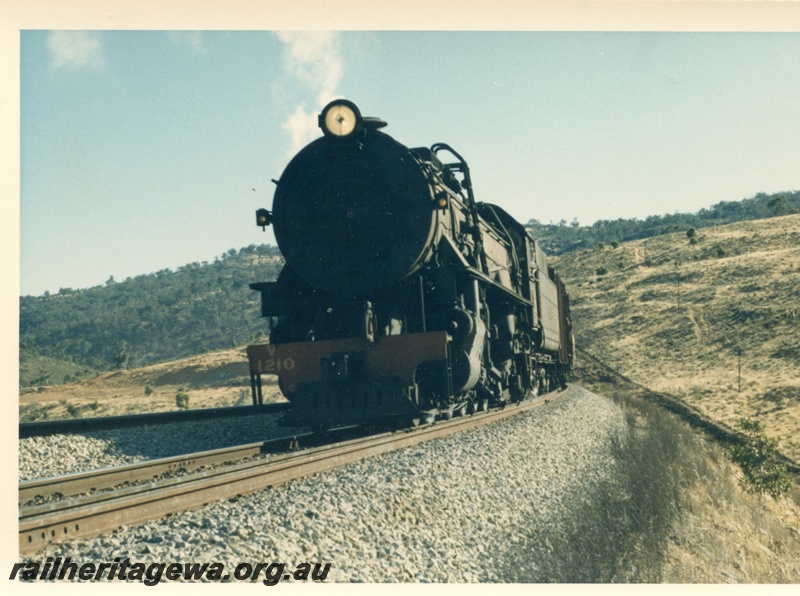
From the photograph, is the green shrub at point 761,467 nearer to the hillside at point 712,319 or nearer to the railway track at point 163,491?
the hillside at point 712,319

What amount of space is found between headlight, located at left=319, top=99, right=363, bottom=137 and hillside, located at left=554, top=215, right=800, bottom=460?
1740cm

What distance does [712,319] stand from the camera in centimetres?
3678

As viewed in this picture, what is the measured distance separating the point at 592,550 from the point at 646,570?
652mm

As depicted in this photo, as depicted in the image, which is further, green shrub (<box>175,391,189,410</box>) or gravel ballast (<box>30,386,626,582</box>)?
green shrub (<box>175,391,189,410</box>)

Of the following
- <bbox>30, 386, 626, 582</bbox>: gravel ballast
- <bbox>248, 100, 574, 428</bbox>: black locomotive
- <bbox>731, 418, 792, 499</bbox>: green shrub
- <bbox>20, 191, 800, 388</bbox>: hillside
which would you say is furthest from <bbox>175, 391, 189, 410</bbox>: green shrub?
<bbox>30, 386, 626, 582</bbox>: gravel ballast

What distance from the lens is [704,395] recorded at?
27312 mm

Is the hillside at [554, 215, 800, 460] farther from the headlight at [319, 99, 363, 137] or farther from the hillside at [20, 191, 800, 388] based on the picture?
the headlight at [319, 99, 363, 137]

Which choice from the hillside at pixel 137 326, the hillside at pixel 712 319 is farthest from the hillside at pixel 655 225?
the hillside at pixel 137 326

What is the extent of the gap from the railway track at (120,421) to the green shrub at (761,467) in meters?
10.1

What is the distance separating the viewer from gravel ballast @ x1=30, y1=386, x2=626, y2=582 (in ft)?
14.4

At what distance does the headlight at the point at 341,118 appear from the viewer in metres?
8.91

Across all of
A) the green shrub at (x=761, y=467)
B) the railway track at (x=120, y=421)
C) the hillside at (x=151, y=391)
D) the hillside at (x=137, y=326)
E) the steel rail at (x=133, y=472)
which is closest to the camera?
the steel rail at (x=133, y=472)

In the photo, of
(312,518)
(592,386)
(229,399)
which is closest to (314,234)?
(312,518)

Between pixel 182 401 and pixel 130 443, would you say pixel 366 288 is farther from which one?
pixel 182 401
